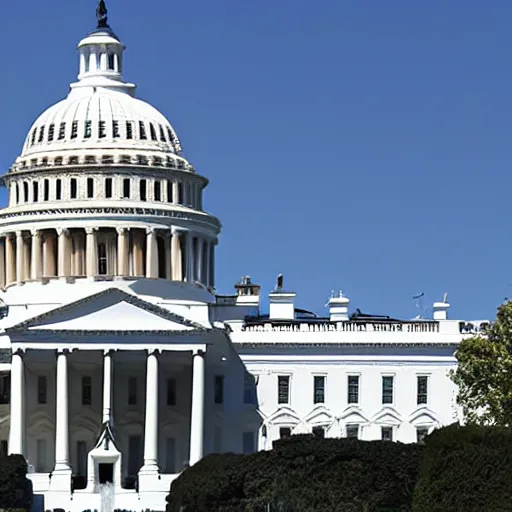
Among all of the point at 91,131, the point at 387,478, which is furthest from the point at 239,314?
the point at 387,478

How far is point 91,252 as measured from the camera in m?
179

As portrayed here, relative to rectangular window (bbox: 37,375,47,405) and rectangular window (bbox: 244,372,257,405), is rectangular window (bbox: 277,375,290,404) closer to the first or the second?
rectangular window (bbox: 244,372,257,405)

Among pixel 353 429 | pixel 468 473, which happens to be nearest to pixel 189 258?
pixel 353 429

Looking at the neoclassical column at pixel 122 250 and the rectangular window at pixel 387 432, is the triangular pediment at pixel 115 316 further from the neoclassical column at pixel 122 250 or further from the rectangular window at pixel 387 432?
the rectangular window at pixel 387 432

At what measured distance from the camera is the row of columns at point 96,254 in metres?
179

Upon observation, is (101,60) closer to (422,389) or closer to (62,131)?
(62,131)

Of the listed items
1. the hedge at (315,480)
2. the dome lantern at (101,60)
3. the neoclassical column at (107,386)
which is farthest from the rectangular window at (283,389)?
the hedge at (315,480)

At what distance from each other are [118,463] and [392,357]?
73.8 feet

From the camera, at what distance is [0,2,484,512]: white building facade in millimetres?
163625

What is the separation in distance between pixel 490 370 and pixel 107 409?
2841 cm

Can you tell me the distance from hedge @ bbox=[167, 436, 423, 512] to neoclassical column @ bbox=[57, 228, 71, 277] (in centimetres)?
4231

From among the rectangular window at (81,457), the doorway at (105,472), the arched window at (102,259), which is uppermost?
the arched window at (102,259)

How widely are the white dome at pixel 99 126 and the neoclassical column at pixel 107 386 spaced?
73.6ft

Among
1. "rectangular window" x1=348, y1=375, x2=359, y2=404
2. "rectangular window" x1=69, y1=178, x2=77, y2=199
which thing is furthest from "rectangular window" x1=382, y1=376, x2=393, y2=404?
"rectangular window" x1=69, y1=178, x2=77, y2=199
